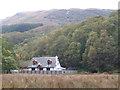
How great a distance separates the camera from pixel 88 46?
5847cm

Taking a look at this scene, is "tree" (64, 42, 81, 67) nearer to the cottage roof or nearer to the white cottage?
the white cottage

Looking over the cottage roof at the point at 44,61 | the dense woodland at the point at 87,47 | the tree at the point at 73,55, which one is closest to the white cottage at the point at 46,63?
the cottage roof at the point at 44,61

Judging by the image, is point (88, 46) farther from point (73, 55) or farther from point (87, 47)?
point (73, 55)

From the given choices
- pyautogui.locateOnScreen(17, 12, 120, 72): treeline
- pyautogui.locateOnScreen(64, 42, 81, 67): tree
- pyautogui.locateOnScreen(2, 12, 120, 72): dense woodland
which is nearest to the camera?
pyautogui.locateOnScreen(2, 12, 120, 72): dense woodland

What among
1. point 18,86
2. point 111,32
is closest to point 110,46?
point 111,32

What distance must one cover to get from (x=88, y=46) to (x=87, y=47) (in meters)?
0.56

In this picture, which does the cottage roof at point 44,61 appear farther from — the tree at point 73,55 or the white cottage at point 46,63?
the tree at point 73,55

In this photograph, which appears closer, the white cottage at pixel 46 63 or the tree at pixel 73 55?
the tree at pixel 73 55

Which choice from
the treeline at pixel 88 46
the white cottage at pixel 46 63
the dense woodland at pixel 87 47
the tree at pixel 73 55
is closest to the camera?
the dense woodland at pixel 87 47

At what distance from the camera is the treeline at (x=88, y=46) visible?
53.4m

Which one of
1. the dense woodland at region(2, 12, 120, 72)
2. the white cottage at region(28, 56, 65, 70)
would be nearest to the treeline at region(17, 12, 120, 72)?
the dense woodland at region(2, 12, 120, 72)

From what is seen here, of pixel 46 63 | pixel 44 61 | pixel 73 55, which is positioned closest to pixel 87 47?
pixel 73 55

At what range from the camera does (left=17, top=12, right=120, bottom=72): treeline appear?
175 feet

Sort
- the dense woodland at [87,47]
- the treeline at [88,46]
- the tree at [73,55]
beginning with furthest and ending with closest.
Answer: the tree at [73,55] < the treeline at [88,46] < the dense woodland at [87,47]
